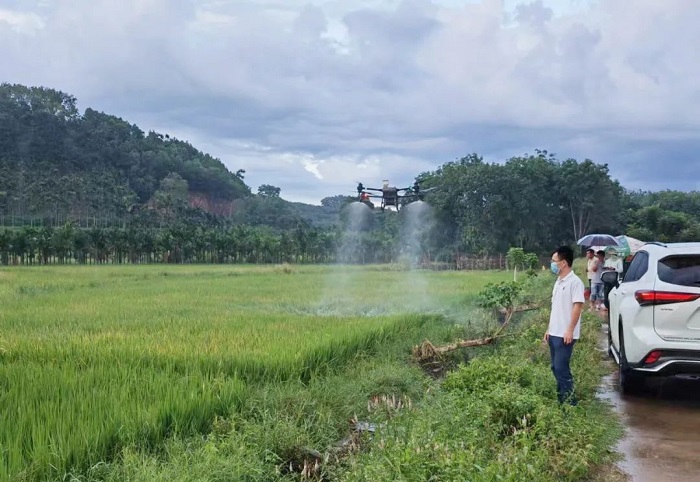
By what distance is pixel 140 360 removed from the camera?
7.31 metres

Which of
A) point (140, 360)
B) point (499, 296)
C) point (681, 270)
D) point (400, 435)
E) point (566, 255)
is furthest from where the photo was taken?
point (499, 296)

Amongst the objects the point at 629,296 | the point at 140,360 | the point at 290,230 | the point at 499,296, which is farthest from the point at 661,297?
the point at 290,230

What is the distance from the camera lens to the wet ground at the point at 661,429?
486 centimetres

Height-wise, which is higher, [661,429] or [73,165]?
[73,165]

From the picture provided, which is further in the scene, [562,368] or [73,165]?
[73,165]

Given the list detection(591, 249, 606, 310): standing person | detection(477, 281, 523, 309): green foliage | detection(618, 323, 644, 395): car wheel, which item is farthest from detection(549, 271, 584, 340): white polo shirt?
detection(591, 249, 606, 310): standing person

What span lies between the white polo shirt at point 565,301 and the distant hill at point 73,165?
216ft

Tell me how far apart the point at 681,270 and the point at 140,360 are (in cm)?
589

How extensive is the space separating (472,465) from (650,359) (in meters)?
3.47

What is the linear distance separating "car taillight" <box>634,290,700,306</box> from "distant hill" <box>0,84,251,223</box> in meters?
66.0

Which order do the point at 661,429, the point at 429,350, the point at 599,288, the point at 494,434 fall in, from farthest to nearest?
the point at 599,288 → the point at 429,350 → the point at 661,429 → the point at 494,434

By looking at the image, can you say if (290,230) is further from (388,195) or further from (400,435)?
(400,435)

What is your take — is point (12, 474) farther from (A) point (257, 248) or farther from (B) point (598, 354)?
(A) point (257, 248)

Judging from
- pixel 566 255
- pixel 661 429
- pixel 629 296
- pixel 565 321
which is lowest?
pixel 661 429
